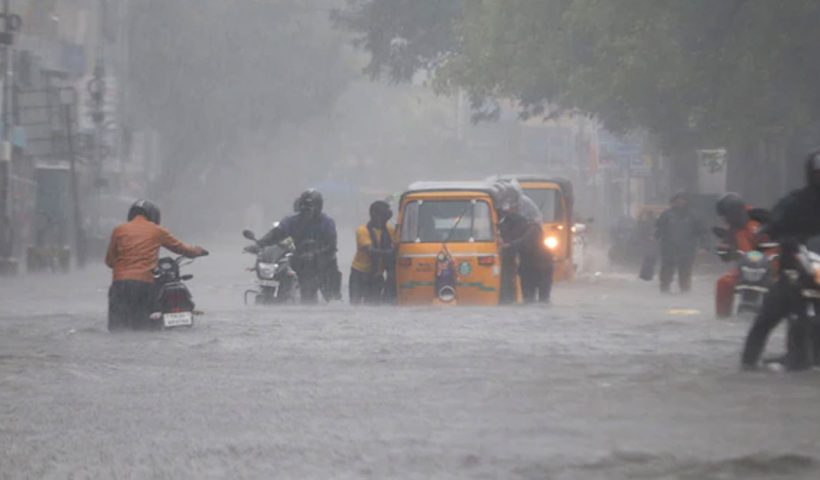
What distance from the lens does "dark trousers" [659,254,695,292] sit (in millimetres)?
28875

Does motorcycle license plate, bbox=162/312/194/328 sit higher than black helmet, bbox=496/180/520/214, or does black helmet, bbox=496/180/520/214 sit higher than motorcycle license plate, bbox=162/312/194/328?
black helmet, bbox=496/180/520/214

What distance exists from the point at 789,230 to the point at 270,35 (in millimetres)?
65139

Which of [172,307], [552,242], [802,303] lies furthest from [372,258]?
[802,303]

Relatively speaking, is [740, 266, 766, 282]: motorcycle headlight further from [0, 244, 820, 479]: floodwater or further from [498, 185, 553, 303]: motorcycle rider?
[498, 185, 553, 303]: motorcycle rider

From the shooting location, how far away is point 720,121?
36.6m

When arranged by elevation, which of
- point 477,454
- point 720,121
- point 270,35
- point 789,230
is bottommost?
point 477,454

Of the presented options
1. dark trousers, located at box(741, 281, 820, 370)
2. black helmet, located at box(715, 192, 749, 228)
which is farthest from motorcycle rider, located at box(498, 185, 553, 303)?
dark trousers, located at box(741, 281, 820, 370)

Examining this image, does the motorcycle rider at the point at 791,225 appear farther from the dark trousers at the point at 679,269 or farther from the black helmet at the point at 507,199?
the dark trousers at the point at 679,269

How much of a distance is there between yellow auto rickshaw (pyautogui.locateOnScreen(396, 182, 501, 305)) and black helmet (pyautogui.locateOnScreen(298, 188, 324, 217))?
1906 millimetres

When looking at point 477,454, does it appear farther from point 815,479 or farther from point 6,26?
point 6,26

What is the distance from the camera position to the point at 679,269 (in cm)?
2916

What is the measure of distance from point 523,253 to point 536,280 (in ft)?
1.41

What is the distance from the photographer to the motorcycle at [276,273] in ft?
73.0

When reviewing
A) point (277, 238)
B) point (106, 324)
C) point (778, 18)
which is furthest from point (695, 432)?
point (778, 18)
